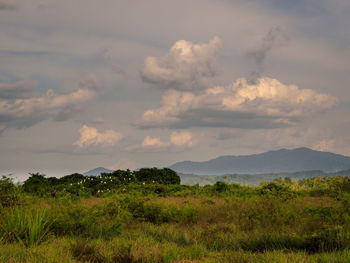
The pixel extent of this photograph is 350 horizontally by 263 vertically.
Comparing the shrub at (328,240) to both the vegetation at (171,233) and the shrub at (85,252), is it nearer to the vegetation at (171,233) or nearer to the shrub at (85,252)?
the vegetation at (171,233)

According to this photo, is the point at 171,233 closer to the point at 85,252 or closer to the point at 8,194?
the point at 85,252

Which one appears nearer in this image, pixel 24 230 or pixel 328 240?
pixel 328 240

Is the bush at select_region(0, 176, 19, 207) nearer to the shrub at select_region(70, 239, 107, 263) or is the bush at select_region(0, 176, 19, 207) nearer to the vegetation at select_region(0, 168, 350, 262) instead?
the vegetation at select_region(0, 168, 350, 262)

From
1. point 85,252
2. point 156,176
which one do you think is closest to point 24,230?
point 85,252

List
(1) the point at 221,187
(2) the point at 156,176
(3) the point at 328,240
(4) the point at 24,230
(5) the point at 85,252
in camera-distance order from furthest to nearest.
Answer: (2) the point at 156,176
(1) the point at 221,187
(4) the point at 24,230
(3) the point at 328,240
(5) the point at 85,252

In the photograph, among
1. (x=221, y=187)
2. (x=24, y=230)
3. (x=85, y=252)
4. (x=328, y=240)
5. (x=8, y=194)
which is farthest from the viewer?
(x=221, y=187)

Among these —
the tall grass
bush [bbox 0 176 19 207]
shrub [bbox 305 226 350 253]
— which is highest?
bush [bbox 0 176 19 207]

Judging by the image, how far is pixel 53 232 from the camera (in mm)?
9945

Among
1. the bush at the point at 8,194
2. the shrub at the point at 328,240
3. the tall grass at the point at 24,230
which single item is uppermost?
the bush at the point at 8,194

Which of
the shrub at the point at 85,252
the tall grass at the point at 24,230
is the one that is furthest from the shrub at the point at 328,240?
the tall grass at the point at 24,230

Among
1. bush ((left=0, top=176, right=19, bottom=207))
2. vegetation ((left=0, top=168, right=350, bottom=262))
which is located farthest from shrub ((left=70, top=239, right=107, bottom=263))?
bush ((left=0, top=176, right=19, bottom=207))

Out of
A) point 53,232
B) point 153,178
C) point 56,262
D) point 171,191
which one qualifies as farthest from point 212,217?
point 153,178

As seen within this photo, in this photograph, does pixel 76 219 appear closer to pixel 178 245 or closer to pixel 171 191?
pixel 178 245

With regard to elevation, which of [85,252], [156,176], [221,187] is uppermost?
[156,176]
